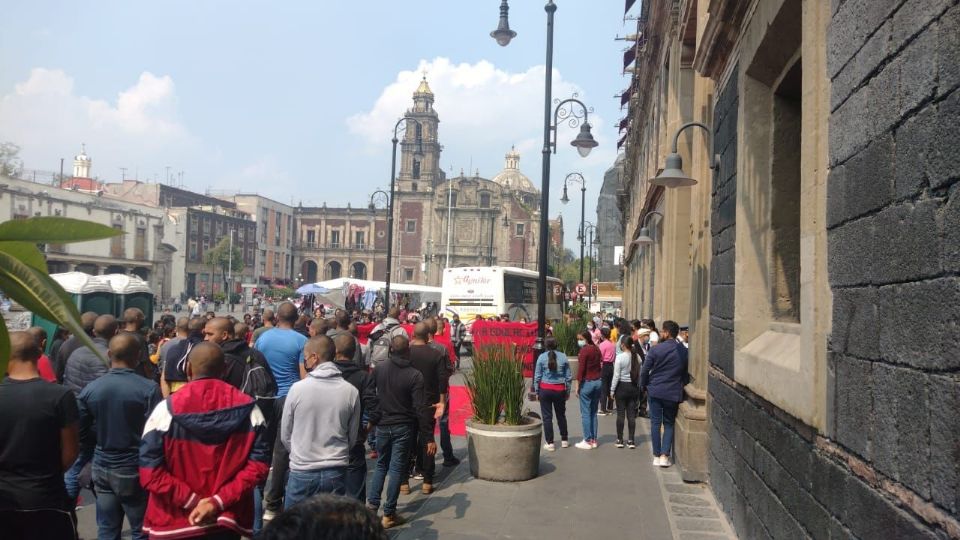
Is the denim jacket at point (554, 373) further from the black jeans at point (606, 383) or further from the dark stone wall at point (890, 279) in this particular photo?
the dark stone wall at point (890, 279)

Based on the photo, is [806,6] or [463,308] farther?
[463,308]

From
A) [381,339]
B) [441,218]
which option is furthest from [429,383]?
[441,218]

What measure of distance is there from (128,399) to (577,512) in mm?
4378

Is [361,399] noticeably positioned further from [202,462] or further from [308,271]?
[308,271]

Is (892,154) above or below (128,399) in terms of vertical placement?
above

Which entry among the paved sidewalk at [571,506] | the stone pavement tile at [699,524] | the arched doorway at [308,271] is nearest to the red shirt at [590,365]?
the paved sidewalk at [571,506]

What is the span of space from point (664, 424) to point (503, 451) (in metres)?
2.25

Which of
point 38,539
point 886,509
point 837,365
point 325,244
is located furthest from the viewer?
point 325,244

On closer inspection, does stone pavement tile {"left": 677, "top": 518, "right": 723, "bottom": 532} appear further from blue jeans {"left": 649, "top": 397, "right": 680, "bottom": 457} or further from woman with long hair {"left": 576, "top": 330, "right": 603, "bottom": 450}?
woman with long hair {"left": 576, "top": 330, "right": 603, "bottom": 450}

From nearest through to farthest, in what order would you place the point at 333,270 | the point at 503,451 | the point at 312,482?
the point at 312,482, the point at 503,451, the point at 333,270

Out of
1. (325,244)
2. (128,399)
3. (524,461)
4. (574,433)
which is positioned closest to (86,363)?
(128,399)

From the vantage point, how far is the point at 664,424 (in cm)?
948

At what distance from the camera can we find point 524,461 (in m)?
8.61

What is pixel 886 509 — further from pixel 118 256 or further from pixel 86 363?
pixel 118 256
